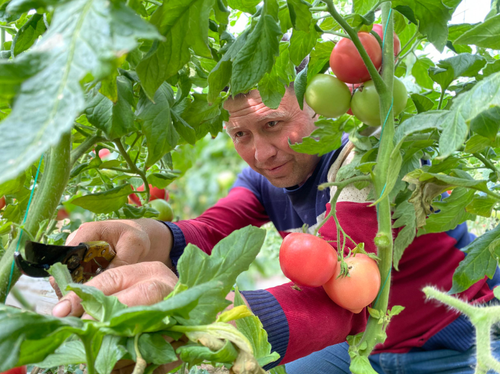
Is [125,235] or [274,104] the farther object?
[125,235]

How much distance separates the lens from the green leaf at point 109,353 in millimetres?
337

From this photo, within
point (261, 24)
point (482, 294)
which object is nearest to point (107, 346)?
point (261, 24)

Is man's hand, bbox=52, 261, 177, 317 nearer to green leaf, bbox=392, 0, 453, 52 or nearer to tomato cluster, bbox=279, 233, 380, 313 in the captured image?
tomato cluster, bbox=279, 233, 380, 313

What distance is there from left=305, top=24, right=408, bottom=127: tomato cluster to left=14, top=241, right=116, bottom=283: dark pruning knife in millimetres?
441

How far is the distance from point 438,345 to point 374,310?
785mm

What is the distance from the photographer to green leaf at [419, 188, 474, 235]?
66 centimetres

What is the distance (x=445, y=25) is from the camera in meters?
0.54

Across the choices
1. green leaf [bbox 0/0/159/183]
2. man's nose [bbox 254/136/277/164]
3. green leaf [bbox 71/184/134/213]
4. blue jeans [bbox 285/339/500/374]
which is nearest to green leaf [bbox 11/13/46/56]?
green leaf [bbox 71/184/134/213]

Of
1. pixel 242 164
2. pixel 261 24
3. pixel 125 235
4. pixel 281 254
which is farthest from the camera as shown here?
pixel 242 164

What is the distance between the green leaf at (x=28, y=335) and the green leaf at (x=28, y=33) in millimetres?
396

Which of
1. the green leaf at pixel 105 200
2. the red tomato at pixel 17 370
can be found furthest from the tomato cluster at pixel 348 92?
the red tomato at pixel 17 370

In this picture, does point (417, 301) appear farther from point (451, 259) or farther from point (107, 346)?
point (107, 346)

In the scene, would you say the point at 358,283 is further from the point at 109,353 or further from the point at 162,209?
the point at 162,209

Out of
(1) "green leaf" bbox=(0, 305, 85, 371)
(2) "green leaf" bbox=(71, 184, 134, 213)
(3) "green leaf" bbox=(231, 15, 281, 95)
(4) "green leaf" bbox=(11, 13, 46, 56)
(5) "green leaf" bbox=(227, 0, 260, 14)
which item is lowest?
(2) "green leaf" bbox=(71, 184, 134, 213)
